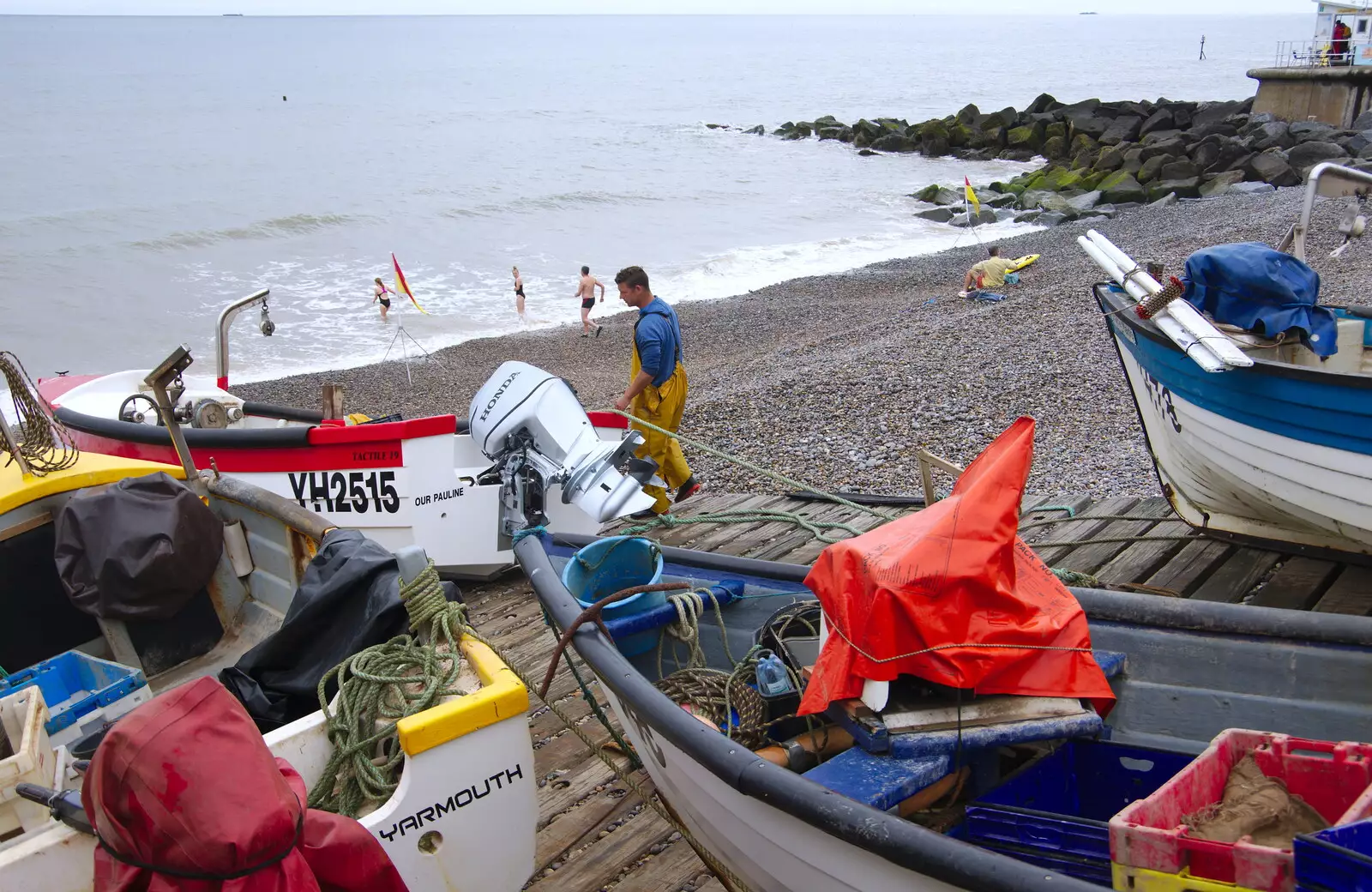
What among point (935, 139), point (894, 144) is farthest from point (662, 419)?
point (894, 144)

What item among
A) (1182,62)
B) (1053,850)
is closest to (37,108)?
(1053,850)

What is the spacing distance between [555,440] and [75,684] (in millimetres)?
2462

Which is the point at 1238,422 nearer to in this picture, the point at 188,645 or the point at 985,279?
the point at 188,645

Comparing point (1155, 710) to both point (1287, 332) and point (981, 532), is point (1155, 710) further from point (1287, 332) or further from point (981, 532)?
point (1287, 332)

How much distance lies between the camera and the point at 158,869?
1983mm

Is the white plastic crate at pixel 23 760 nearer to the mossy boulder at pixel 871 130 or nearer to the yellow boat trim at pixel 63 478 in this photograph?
the yellow boat trim at pixel 63 478

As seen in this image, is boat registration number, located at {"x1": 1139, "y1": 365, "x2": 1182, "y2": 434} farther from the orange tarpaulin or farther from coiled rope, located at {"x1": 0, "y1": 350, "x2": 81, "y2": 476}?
coiled rope, located at {"x1": 0, "y1": 350, "x2": 81, "y2": 476}

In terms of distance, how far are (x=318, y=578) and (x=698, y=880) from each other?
1.78 metres

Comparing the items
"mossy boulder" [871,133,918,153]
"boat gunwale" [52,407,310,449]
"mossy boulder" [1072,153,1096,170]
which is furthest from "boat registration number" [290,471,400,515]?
"mossy boulder" [871,133,918,153]

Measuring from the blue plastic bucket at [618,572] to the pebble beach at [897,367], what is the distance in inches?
169

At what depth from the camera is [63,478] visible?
448 cm

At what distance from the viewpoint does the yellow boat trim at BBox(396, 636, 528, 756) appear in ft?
9.46

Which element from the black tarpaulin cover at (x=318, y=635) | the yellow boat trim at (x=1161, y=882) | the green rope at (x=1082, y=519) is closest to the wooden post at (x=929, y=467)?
the yellow boat trim at (x=1161, y=882)

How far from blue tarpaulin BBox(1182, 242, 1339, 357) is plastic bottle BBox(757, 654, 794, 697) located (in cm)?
343
